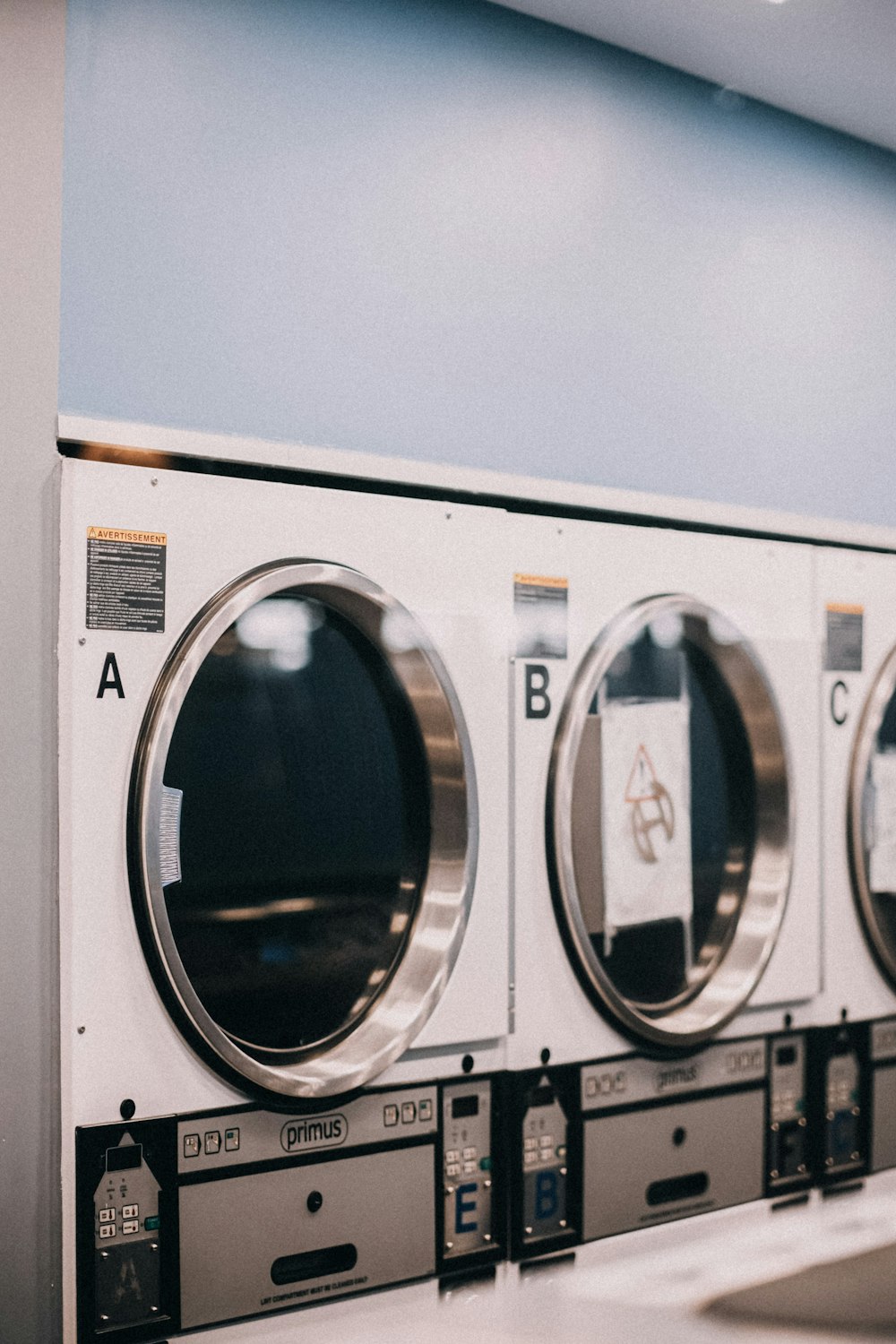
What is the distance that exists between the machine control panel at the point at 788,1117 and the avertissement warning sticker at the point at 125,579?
149 centimetres

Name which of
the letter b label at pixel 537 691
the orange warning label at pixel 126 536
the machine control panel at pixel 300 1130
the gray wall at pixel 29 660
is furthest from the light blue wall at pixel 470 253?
the machine control panel at pixel 300 1130

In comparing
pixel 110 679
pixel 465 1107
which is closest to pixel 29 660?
pixel 110 679

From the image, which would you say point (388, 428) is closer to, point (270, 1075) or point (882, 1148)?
point (270, 1075)

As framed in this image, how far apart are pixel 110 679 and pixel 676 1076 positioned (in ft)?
4.14

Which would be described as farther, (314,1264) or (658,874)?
(658,874)

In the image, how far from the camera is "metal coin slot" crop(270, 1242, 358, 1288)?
5.68 feet

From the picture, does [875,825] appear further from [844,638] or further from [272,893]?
[272,893]

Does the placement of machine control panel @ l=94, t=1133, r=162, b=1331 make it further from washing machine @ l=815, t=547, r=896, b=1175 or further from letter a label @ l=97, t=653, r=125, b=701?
washing machine @ l=815, t=547, r=896, b=1175

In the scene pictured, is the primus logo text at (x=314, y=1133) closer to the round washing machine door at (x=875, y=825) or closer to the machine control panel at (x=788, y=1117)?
the machine control panel at (x=788, y=1117)

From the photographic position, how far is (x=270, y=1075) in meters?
1.70

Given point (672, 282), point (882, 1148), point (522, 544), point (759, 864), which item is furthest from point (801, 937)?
point (672, 282)

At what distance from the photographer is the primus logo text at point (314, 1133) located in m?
1.73

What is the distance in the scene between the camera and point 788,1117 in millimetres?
2312

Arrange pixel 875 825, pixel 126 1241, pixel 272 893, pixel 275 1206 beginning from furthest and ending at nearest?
pixel 875 825 → pixel 272 893 → pixel 275 1206 → pixel 126 1241
